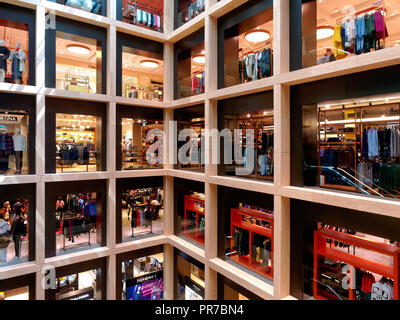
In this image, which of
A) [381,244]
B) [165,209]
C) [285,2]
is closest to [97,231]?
[165,209]

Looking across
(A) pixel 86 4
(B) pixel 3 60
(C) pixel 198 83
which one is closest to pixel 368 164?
(C) pixel 198 83

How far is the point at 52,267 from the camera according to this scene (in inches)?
265

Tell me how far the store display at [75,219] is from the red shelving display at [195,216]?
111 inches

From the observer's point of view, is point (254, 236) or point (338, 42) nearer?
point (338, 42)

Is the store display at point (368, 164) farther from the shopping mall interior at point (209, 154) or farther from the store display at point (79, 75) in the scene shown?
the store display at point (79, 75)

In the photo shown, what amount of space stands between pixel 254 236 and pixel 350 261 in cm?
223

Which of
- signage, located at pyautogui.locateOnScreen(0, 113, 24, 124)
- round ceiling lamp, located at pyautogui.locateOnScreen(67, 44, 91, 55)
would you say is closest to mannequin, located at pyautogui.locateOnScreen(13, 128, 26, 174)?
signage, located at pyautogui.locateOnScreen(0, 113, 24, 124)

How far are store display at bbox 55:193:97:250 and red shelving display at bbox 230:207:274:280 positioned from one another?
13.8ft

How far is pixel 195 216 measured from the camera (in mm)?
8453

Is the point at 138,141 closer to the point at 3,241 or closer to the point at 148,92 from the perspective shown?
the point at 148,92

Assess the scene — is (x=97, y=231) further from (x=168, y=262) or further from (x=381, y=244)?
(x=381, y=244)

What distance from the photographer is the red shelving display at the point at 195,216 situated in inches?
315

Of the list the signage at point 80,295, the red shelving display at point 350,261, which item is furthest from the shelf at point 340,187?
the signage at point 80,295
